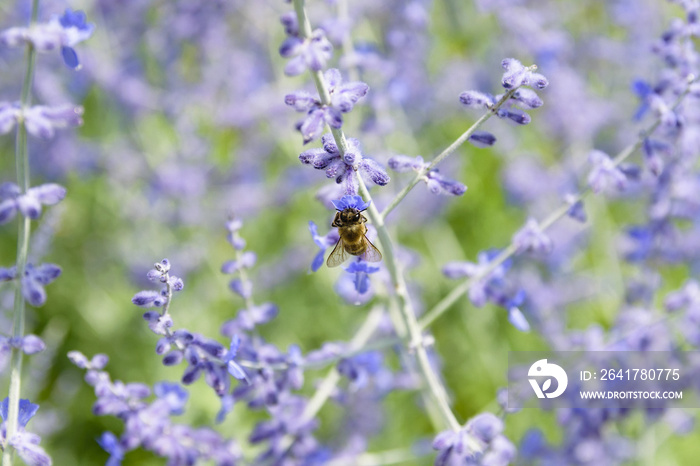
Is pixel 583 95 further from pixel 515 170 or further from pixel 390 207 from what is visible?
pixel 390 207

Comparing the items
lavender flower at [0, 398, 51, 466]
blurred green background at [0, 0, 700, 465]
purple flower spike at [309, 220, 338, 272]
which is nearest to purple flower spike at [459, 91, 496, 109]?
purple flower spike at [309, 220, 338, 272]

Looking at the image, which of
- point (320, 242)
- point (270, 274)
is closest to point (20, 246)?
point (320, 242)

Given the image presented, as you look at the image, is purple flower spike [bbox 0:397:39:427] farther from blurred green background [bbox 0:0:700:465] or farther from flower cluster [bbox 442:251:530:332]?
blurred green background [bbox 0:0:700:465]

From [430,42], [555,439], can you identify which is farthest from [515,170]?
[555,439]

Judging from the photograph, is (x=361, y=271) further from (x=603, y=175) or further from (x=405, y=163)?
(x=603, y=175)

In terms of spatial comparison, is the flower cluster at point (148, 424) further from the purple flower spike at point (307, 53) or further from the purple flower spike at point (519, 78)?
the purple flower spike at point (519, 78)

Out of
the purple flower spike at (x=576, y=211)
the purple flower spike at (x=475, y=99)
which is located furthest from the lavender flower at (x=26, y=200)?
the purple flower spike at (x=576, y=211)
